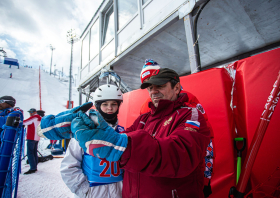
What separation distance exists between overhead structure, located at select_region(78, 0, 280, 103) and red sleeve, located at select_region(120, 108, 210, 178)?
91.9 inches

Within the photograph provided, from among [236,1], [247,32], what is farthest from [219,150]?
[247,32]

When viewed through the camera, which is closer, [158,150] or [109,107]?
[158,150]

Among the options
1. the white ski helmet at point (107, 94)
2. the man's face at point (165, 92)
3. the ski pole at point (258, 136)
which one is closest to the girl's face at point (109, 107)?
the white ski helmet at point (107, 94)

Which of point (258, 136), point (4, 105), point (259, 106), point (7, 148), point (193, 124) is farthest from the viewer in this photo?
point (4, 105)

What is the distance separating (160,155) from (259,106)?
1716mm

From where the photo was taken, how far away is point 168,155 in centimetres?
63

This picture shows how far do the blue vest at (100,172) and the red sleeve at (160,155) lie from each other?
3.30 ft

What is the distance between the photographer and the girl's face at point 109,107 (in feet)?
6.26

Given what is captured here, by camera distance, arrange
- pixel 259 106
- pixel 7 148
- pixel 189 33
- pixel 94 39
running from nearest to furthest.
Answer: pixel 259 106, pixel 7 148, pixel 189 33, pixel 94 39

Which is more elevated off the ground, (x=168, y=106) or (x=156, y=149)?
(x=168, y=106)

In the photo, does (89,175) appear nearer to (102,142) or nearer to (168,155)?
(102,142)

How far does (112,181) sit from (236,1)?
415cm

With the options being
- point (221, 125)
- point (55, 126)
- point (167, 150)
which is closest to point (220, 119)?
point (221, 125)

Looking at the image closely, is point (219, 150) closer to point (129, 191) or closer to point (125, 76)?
point (129, 191)
